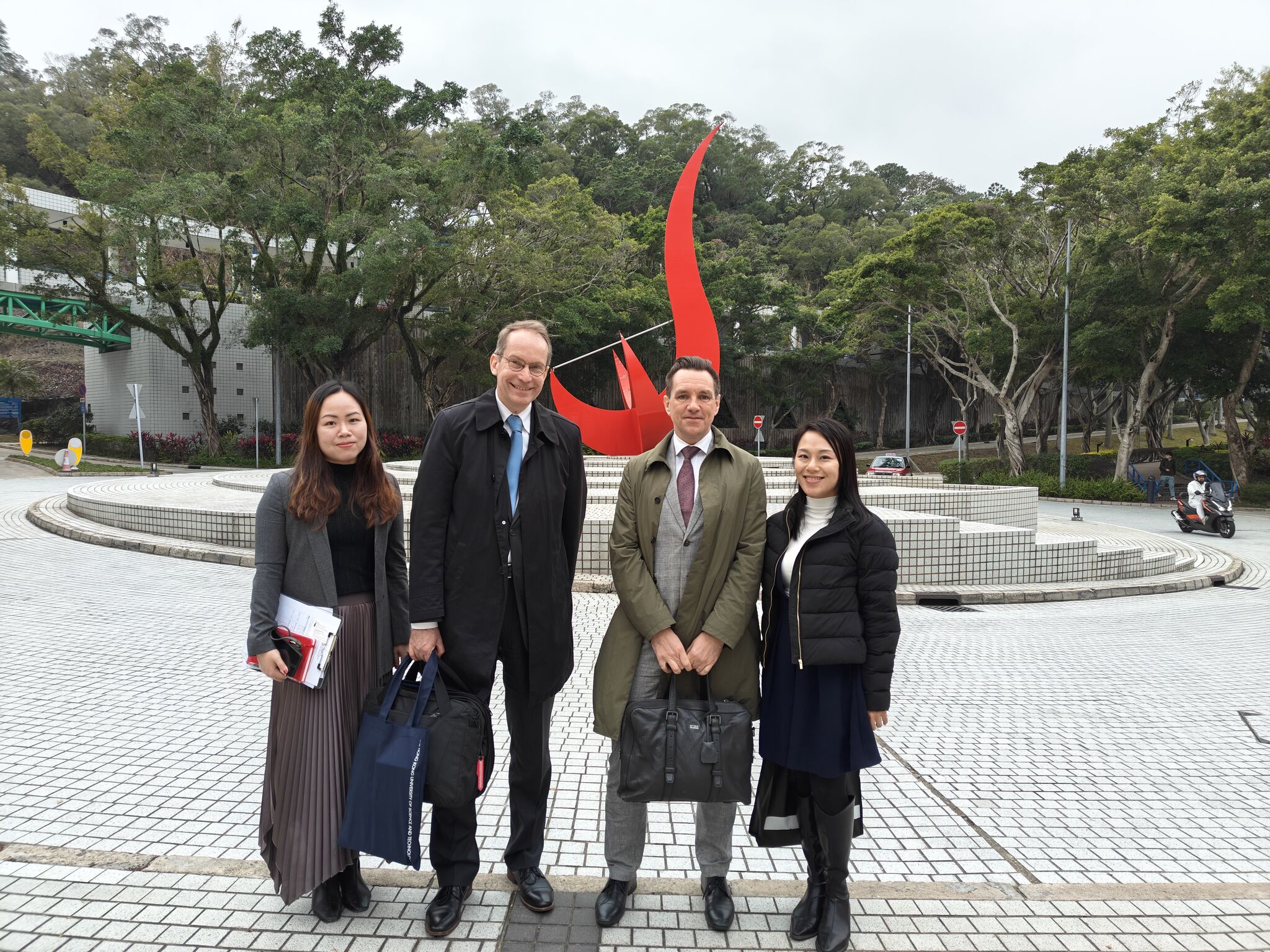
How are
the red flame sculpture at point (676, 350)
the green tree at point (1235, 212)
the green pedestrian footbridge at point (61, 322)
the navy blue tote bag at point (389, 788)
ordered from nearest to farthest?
the navy blue tote bag at point (389, 788), the red flame sculpture at point (676, 350), the green tree at point (1235, 212), the green pedestrian footbridge at point (61, 322)

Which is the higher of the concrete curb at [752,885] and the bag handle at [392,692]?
the bag handle at [392,692]

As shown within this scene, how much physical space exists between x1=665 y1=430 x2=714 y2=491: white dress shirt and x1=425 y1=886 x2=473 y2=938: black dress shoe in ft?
4.51

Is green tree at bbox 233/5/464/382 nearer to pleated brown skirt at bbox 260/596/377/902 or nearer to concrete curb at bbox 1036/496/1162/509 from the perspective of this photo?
concrete curb at bbox 1036/496/1162/509

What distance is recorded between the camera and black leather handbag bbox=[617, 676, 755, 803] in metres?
2.23

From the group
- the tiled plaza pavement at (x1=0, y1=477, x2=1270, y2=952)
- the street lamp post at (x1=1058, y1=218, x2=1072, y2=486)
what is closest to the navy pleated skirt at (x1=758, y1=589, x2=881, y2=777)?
the tiled plaza pavement at (x1=0, y1=477, x2=1270, y2=952)

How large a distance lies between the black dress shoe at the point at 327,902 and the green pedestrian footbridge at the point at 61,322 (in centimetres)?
2569

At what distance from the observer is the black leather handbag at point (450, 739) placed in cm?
220

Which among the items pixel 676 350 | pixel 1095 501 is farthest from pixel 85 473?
pixel 1095 501

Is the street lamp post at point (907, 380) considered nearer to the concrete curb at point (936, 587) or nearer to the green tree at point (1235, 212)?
the green tree at point (1235, 212)

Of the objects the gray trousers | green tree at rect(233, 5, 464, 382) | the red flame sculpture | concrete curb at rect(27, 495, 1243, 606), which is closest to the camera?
the gray trousers

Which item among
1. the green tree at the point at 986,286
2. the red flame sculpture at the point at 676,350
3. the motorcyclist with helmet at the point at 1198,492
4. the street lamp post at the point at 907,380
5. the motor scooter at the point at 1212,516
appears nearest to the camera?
the red flame sculpture at the point at 676,350

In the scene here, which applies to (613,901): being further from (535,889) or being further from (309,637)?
(309,637)

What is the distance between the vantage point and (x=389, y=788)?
2182 mm

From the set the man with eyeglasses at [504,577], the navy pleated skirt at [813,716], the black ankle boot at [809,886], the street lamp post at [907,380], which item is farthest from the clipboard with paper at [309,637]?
the street lamp post at [907,380]
